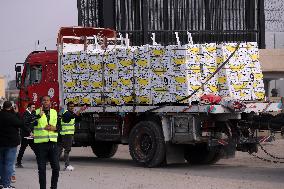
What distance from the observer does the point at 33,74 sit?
71.8 feet

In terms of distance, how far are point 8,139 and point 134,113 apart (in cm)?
598

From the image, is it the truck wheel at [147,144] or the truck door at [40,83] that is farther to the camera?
the truck door at [40,83]

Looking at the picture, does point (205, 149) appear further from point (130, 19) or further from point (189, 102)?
point (130, 19)

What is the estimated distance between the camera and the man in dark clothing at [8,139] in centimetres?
1376

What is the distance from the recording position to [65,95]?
20.8 metres

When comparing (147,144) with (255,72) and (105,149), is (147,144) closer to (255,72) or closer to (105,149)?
(255,72)

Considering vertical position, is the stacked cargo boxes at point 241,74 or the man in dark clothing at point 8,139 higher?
the stacked cargo boxes at point 241,74

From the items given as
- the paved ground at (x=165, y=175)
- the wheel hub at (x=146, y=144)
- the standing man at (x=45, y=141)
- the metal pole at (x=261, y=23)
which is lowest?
the paved ground at (x=165, y=175)

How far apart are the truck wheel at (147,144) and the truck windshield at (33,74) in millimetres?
4101

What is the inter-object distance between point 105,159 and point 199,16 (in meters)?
22.5

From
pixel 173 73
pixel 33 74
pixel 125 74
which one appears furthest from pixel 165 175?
pixel 33 74

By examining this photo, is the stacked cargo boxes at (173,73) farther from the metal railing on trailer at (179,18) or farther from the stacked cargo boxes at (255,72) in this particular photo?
the metal railing on trailer at (179,18)

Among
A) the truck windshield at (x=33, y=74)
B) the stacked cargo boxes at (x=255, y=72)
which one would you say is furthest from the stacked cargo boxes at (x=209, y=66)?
the truck windshield at (x=33, y=74)

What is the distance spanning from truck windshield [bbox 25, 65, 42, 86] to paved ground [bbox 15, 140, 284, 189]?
2.47 metres
